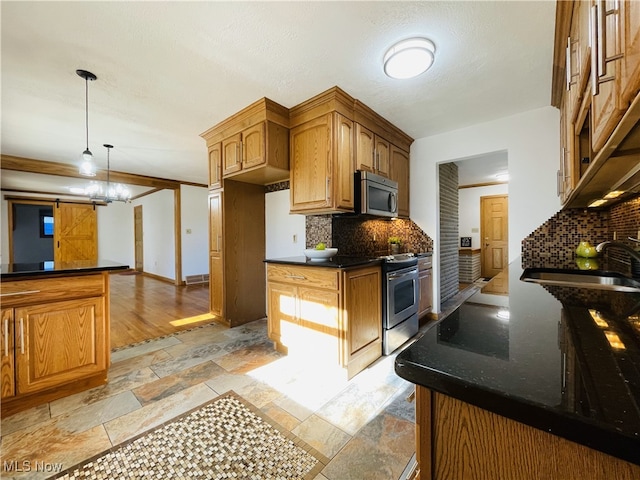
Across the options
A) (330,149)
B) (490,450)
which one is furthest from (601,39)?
(330,149)

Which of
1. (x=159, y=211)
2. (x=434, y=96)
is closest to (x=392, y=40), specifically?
(x=434, y=96)

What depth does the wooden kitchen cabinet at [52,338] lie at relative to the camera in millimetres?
1668

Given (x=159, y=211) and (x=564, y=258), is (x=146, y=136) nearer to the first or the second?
(x=159, y=211)

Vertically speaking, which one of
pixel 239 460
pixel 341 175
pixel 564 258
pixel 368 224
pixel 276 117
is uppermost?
pixel 276 117

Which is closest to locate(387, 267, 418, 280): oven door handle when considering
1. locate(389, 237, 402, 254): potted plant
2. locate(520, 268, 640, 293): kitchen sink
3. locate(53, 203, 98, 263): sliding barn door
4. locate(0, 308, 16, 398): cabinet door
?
locate(389, 237, 402, 254): potted plant

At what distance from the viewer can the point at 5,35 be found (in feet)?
5.67

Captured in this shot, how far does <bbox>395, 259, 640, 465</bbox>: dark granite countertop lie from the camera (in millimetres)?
348

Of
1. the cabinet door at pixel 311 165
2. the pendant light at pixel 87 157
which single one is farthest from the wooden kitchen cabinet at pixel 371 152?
the pendant light at pixel 87 157

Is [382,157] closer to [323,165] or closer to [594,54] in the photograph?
[323,165]

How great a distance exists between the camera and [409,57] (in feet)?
6.09

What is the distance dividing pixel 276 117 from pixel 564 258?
10.8 ft

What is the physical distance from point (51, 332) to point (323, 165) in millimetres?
2421

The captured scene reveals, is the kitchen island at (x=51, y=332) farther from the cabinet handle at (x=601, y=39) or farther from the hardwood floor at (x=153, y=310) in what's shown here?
the cabinet handle at (x=601, y=39)

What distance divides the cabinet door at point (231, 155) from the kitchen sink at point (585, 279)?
278 cm
